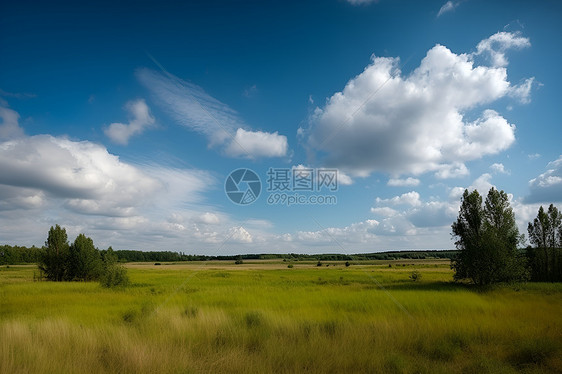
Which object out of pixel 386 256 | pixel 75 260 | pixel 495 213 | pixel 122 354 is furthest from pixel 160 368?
pixel 386 256

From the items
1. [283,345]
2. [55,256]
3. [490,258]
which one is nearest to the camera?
[283,345]

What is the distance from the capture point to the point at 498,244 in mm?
27531

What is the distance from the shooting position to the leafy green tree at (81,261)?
4434 cm

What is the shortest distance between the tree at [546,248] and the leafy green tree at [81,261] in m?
70.0

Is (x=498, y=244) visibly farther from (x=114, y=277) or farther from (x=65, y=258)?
(x=65, y=258)

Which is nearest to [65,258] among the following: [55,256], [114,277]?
[55,256]

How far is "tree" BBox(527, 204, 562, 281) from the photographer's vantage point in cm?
4956

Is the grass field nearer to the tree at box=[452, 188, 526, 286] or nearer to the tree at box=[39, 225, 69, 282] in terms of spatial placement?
the tree at box=[452, 188, 526, 286]

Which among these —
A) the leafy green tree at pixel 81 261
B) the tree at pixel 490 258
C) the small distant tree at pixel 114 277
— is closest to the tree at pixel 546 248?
the tree at pixel 490 258

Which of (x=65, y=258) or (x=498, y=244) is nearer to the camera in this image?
(x=498, y=244)

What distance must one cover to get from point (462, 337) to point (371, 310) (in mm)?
5541

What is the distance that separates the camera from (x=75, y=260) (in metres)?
44.4

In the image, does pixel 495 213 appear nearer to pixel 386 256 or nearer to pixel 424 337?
pixel 424 337

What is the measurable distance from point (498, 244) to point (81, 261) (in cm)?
5269
